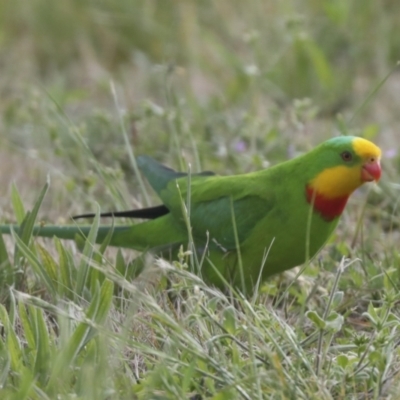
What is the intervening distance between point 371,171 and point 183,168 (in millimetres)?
800

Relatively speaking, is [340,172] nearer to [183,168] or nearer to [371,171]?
[371,171]

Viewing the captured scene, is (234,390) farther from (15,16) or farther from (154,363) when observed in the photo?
(15,16)

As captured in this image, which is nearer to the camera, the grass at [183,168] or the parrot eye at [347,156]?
the grass at [183,168]

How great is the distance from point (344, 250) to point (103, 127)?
1577 millimetres

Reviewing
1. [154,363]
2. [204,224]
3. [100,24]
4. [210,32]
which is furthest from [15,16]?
[154,363]

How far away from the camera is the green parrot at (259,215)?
258cm

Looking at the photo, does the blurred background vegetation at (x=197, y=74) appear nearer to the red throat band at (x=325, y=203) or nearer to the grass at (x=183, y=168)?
the grass at (x=183, y=168)

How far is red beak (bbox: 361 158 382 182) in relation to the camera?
2557mm

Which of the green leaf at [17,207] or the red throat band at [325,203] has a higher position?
the red throat band at [325,203]

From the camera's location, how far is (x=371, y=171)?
2561 mm

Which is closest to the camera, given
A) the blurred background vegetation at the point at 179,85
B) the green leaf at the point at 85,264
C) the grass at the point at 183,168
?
the grass at the point at 183,168

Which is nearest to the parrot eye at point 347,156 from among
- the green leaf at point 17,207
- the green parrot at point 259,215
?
the green parrot at point 259,215

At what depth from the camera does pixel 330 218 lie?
2611 millimetres

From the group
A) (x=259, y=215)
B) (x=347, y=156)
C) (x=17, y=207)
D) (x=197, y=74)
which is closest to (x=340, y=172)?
(x=347, y=156)
